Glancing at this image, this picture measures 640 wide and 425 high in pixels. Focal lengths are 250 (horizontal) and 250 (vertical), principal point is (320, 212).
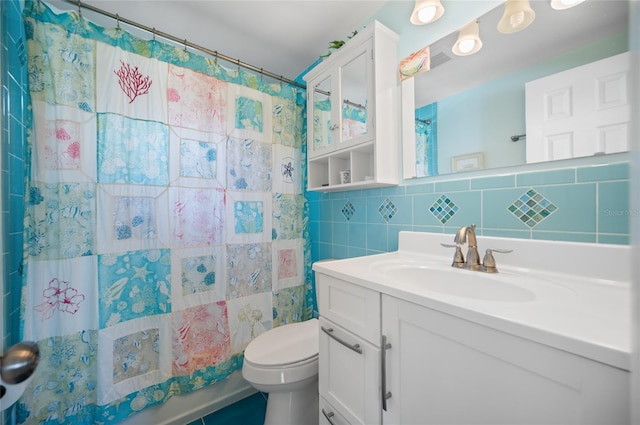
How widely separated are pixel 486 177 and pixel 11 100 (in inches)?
72.6

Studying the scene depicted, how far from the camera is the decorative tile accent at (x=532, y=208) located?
0.85 metres

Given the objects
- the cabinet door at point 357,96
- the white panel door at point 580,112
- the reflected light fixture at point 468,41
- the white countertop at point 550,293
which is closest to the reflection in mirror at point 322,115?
the cabinet door at point 357,96

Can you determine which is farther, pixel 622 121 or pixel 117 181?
pixel 117 181

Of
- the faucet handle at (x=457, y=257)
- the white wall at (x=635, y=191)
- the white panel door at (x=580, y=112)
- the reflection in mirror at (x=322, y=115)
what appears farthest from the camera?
the reflection in mirror at (x=322, y=115)

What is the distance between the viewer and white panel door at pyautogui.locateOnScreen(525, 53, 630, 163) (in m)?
0.71

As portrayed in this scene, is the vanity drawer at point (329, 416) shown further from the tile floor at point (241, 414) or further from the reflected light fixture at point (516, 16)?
the reflected light fixture at point (516, 16)

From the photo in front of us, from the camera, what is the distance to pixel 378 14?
1391mm

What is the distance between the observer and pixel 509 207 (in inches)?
36.5

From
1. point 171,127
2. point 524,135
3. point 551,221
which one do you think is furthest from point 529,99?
point 171,127

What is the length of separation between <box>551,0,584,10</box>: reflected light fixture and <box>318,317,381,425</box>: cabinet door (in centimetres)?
125

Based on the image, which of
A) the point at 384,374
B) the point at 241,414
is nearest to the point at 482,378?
the point at 384,374

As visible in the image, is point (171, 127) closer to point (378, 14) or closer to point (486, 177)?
point (378, 14)

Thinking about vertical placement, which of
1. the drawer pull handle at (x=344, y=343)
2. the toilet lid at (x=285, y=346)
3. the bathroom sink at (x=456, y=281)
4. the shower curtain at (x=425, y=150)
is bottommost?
the toilet lid at (x=285, y=346)

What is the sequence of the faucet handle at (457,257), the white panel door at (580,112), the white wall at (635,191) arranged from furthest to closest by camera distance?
the faucet handle at (457,257) → the white panel door at (580,112) → the white wall at (635,191)
